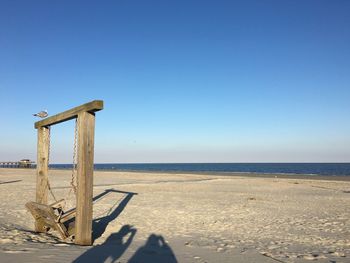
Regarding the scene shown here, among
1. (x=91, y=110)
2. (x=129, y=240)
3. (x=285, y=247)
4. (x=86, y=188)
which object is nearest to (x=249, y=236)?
(x=285, y=247)

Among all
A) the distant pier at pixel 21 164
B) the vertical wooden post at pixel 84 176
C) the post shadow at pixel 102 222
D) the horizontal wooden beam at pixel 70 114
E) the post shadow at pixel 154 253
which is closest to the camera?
the post shadow at pixel 154 253

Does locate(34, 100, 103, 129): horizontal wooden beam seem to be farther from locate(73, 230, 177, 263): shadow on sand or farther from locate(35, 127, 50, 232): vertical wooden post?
locate(73, 230, 177, 263): shadow on sand

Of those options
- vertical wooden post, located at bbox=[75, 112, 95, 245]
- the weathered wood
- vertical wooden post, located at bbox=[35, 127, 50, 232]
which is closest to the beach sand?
the weathered wood

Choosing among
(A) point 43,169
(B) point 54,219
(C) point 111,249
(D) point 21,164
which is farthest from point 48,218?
(D) point 21,164

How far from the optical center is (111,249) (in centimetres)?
638

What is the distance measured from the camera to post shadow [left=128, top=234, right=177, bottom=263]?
5719 mm

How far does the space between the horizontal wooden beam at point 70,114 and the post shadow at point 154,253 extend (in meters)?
2.59

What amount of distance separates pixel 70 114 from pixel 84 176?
4.30 ft

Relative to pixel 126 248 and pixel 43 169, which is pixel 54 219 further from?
pixel 126 248

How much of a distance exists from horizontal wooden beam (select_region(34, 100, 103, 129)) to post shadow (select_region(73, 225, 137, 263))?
242 centimetres

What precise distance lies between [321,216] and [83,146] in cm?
797

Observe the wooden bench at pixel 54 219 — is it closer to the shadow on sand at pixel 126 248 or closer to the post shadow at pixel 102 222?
the post shadow at pixel 102 222

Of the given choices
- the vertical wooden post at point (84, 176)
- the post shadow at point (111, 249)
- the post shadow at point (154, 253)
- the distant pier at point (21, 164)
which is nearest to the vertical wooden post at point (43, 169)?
the post shadow at point (111, 249)

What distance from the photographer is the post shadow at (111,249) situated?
18.0 ft
